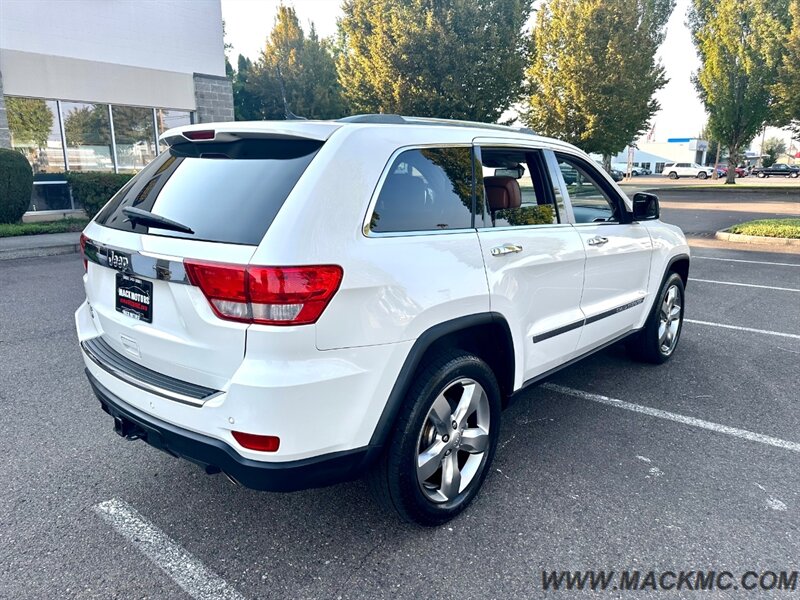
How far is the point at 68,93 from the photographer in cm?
1345

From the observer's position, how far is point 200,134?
2650 millimetres

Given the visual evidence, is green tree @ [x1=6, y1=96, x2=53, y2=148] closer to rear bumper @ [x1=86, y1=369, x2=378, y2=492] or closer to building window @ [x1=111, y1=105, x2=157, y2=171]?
building window @ [x1=111, y1=105, x2=157, y2=171]

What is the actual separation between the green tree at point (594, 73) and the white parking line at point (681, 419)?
67.6 ft

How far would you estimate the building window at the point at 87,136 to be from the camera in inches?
547

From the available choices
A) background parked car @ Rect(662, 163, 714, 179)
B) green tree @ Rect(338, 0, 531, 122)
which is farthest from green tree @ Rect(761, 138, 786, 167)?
green tree @ Rect(338, 0, 531, 122)

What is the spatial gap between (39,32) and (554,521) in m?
14.9

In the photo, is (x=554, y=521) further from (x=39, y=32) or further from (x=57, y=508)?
(x=39, y=32)

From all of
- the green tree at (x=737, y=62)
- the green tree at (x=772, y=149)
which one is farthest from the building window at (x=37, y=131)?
the green tree at (x=772, y=149)

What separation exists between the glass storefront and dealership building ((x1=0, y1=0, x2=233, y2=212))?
0.02 metres

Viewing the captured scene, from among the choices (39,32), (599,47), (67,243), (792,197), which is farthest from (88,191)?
(792,197)

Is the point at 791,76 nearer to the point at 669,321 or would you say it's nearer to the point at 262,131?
the point at 669,321

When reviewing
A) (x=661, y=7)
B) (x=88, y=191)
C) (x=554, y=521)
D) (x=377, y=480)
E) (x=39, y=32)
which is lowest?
(x=554, y=521)

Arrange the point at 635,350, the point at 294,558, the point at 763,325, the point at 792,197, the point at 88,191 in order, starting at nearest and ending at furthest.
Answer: the point at 294,558
the point at 635,350
the point at 763,325
the point at 88,191
the point at 792,197

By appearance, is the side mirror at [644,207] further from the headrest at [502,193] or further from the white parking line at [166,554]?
the white parking line at [166,554]
